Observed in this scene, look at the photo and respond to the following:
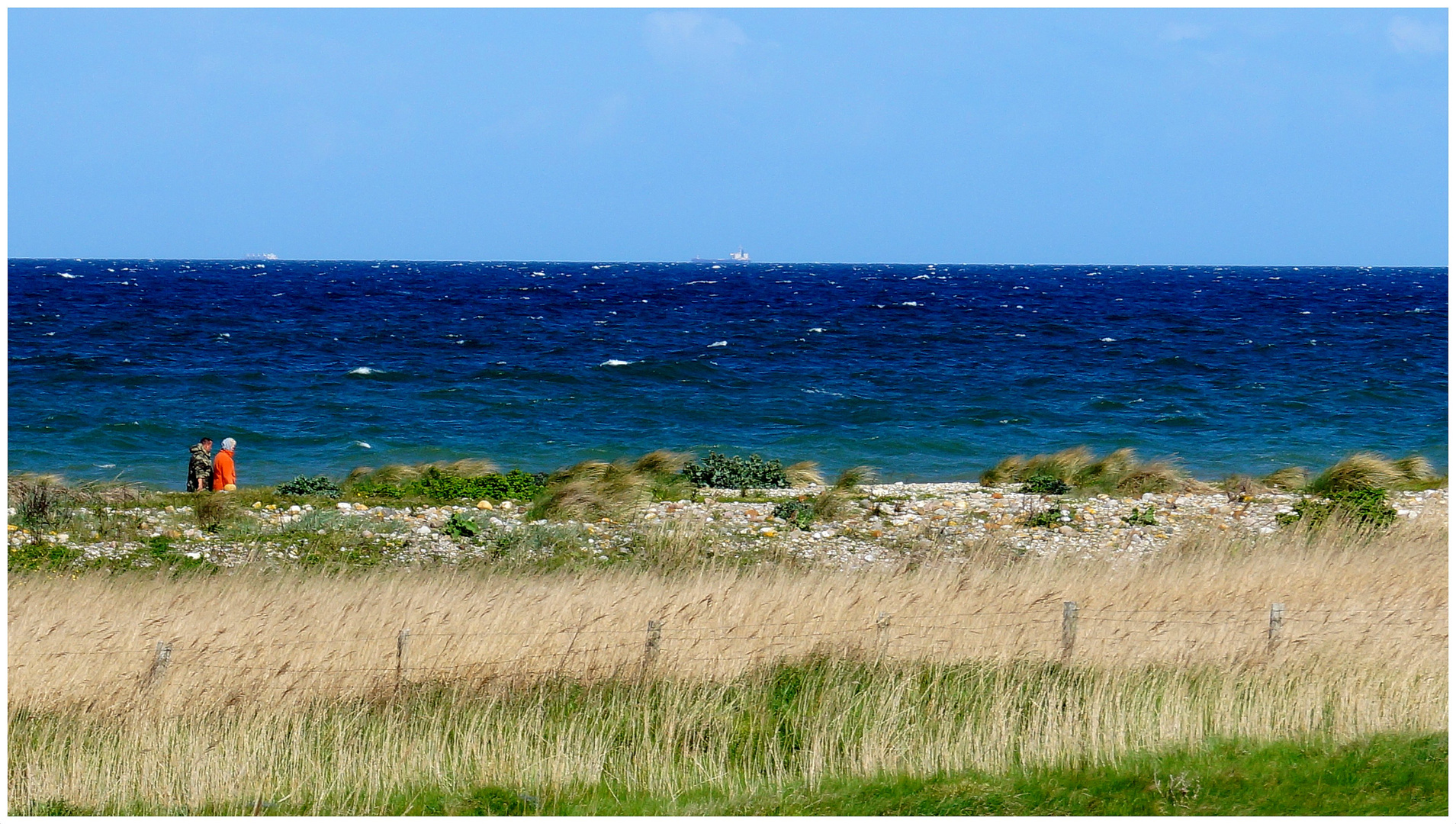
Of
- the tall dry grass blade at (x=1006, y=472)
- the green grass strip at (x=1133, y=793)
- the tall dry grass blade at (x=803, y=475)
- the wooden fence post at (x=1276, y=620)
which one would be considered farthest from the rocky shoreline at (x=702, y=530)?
the green grass strip at (x=1133, y=793)

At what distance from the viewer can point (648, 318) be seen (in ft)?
209


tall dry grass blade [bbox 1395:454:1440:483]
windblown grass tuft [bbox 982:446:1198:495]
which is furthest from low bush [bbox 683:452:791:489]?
tall dry grass blade [bbox 1395:454:1440:483]

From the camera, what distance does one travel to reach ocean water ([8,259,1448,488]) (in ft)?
92.7

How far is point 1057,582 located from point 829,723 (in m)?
4.27

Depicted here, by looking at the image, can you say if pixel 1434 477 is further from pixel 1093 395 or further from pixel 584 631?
pixel 584 631

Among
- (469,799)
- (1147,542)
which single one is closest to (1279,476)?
(1147,542)

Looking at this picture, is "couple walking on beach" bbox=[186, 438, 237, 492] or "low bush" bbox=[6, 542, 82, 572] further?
"couple walking on beach" bbox=[186, 438, 237, 492]

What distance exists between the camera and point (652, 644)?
9.22 metres

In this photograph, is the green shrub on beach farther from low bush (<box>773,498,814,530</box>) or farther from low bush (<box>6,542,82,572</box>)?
low bush (<box>6,542,82,572</box>)

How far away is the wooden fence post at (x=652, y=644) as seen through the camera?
915 centimetres

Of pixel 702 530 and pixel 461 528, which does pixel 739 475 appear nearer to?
pixel 702 530

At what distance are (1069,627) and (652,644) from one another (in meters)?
3.26

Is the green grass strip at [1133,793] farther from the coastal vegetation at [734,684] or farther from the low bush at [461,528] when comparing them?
the low bush at [461,528]

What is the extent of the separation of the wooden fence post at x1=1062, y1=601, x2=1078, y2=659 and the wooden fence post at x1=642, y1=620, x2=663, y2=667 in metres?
3.15
